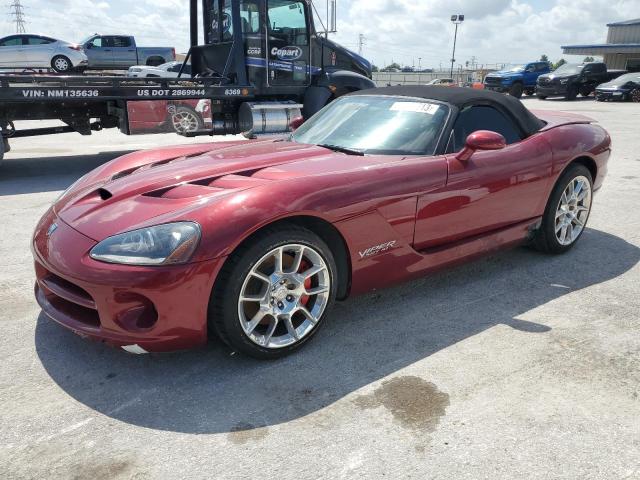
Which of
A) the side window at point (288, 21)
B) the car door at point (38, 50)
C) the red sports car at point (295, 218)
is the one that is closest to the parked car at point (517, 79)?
the car door at point (38, 50)

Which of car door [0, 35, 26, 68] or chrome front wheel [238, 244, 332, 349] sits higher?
car door [0, 35, 26, 68]

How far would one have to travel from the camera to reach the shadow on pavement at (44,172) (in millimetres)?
6801

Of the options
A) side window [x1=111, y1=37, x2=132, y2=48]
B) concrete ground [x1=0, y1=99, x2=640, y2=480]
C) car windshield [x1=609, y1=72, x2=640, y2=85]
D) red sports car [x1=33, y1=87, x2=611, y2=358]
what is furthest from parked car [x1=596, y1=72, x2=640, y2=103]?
concrete ground [x1=0, y1=99, x2=640, y2=480]

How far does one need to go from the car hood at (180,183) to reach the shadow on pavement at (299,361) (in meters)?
0.68

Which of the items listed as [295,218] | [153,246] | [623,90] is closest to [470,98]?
[295,218]

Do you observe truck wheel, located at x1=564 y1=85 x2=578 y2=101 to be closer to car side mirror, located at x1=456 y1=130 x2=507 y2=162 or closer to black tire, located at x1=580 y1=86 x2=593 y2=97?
black tire, located at x1=580 y1=86 x2=593 y2=97

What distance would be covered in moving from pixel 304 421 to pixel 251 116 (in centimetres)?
756

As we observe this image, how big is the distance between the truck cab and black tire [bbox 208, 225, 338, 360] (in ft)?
22.5

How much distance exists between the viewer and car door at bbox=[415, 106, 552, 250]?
10.8ft

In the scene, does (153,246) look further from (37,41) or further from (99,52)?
(99,52)

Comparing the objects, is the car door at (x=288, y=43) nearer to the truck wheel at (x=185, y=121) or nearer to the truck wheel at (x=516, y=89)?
the truck wheel at (x=185, y=121)

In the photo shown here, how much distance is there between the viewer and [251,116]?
923 centimetres

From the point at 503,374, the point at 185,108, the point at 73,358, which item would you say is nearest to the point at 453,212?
the point at 503,374

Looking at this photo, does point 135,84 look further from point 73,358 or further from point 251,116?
point 73,358
